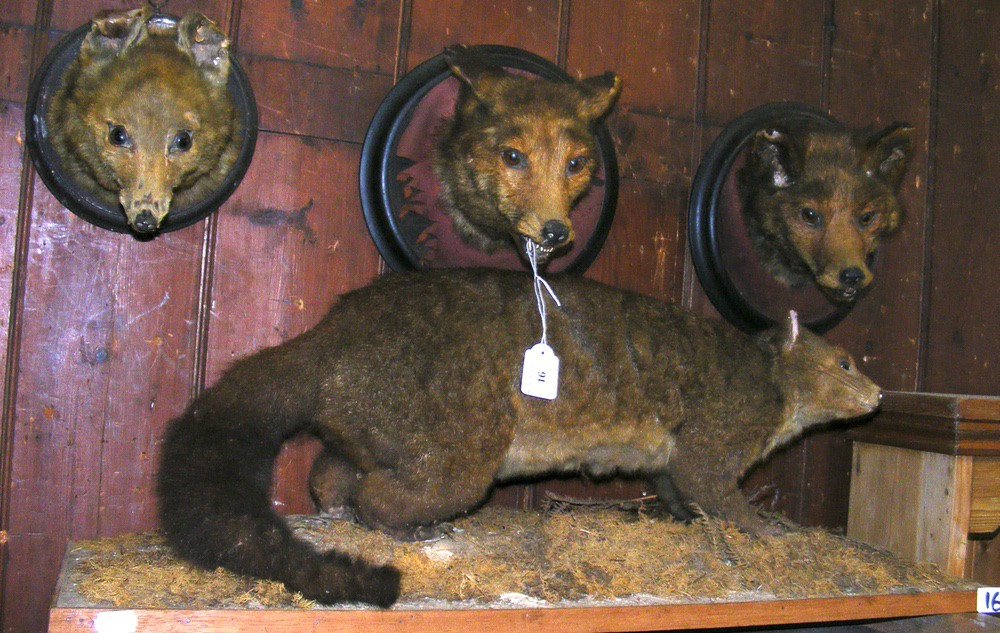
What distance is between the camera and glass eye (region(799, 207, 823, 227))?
220 cm

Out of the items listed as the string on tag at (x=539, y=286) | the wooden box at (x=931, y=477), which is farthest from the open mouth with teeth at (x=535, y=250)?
the wooden box at (x=931, y=477)

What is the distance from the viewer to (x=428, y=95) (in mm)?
2062

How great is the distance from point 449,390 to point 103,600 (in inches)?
28.4

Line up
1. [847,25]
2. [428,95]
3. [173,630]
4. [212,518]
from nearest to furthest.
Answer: [173,630] < [212,518] < [428,95] < [847,25]

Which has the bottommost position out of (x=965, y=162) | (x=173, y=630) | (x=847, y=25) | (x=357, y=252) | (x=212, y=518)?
(x=173, y=630)

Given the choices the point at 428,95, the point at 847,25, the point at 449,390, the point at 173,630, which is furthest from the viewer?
the point at 847,25

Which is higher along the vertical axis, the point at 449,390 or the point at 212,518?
the point at 449,390

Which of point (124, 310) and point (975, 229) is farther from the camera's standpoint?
point (975, 229)

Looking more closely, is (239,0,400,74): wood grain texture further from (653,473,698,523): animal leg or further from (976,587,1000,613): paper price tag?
(976,587,1000,613): paper price tag

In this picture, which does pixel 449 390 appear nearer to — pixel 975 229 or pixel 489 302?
pixel 489 302

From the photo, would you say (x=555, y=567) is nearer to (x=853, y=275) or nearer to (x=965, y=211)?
(x=853, y=275)

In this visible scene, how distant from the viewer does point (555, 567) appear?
1609mm

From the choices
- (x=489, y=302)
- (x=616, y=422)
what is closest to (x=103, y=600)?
(x=489, y=302)

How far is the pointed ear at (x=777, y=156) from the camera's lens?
7.31 feet
